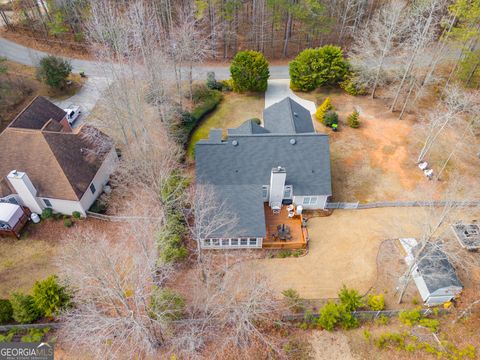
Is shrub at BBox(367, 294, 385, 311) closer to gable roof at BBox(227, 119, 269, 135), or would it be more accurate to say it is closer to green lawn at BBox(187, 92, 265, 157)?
gable roof at BBox(227, 119, 269, 135)

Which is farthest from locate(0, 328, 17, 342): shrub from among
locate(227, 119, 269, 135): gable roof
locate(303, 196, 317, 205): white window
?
locate(303, 196, 317, 205): white window

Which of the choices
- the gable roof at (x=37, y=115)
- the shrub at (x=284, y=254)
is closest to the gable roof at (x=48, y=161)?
the gable roof at (x=37, y=115)

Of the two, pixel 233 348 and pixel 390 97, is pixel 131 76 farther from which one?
pixel 390 97

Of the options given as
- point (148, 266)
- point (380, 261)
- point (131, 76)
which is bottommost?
point (380, 261)

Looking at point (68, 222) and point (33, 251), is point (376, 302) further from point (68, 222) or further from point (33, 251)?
point (33, 251)

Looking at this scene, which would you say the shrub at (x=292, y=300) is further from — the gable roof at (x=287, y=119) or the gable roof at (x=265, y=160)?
the gable roof at (x=287, y=119)

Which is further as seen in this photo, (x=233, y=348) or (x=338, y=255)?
(x=338, y=255)

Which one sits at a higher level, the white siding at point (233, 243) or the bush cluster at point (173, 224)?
the bush cluster at point (173, 224)

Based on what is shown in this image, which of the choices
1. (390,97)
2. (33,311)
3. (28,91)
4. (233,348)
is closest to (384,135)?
(390,97)
